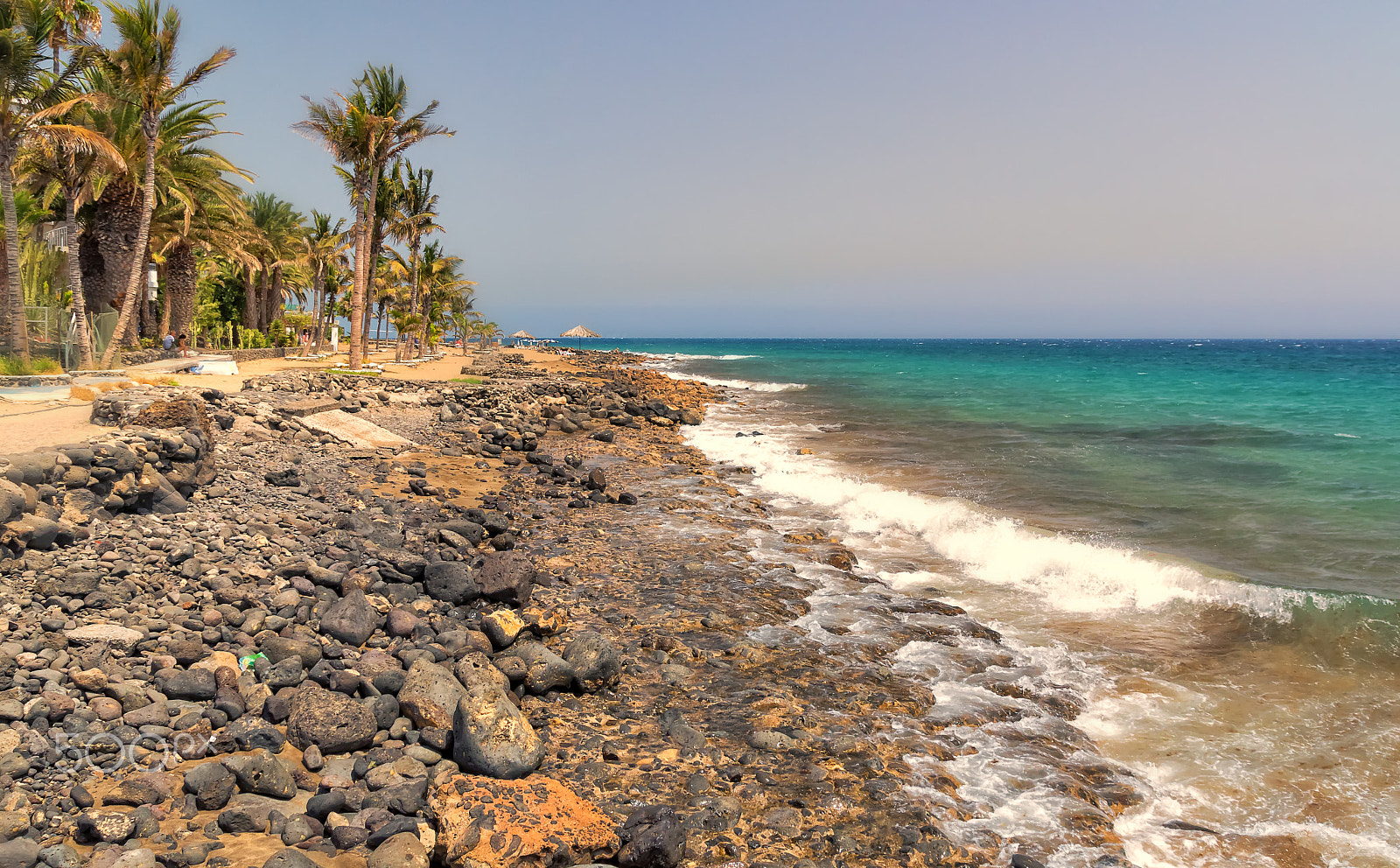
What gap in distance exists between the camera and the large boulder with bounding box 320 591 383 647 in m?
6.86

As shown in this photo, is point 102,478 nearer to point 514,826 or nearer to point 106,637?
point 106,637

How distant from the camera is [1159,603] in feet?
33.0

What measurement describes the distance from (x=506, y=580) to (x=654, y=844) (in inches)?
182

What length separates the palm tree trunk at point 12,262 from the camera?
1791 cm

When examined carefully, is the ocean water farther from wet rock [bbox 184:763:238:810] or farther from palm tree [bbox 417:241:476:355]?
palm tree [bbox 417:241:476:355]

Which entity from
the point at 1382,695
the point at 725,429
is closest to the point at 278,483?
the point at 1382,695

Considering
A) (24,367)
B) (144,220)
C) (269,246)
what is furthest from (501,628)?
(269,246)

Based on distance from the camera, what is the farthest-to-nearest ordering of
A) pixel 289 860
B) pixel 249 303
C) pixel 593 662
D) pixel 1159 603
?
pixel 249 303, pixel 1159 603, pixel 593 662, pixel 289 860

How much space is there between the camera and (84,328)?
20641 millimetres

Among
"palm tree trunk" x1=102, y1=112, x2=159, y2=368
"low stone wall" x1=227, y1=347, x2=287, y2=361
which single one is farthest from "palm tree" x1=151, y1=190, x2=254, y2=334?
"palm tree trunk" x1=102, y1=112, x2=159, y2=368

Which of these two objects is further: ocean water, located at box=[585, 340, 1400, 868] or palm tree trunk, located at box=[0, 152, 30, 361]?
palm tree trunk, located at box=[0, 152, 30, 361]

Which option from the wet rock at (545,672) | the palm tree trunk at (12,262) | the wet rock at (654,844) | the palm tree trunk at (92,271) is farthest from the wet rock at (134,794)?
the palm tree trunk at (92,271)

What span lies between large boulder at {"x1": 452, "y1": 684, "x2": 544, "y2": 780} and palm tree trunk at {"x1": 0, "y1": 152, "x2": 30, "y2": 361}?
2016 cm

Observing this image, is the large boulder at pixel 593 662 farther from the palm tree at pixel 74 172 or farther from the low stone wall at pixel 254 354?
the low stone wall at pixel 254 354
